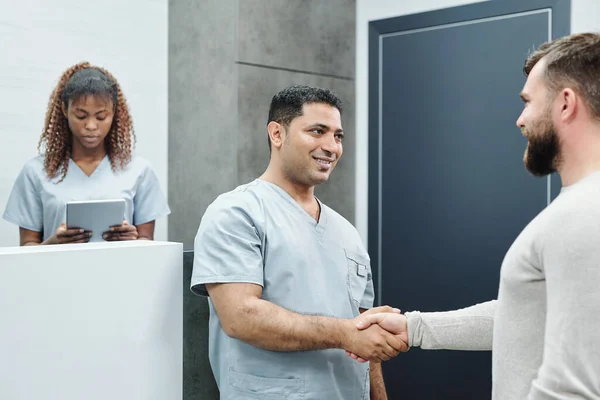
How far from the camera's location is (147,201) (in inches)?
92.6

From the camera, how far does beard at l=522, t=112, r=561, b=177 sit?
1137 mm

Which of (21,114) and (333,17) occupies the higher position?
(333,17)

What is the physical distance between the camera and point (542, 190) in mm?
2535

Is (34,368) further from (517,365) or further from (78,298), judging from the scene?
(517,365)

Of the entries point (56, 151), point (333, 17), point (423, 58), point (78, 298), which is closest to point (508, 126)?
point (423, 58)

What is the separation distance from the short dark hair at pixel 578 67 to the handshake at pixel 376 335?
65cm

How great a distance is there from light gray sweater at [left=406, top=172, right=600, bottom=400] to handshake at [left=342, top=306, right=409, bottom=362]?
1.33ft

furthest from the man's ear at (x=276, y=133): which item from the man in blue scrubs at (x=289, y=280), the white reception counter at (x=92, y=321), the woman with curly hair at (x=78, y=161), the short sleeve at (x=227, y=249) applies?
the woman with curly hair at (x=78, y=161)

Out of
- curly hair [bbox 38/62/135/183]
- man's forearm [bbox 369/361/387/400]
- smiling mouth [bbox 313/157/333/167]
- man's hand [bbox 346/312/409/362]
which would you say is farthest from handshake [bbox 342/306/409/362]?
curly hair [bbox 38/62/135/183]

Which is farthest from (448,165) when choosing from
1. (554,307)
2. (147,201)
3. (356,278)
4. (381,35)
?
(554,307)

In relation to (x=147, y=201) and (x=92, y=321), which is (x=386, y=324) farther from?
(x=147, y=201)

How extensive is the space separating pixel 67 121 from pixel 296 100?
3.16ft

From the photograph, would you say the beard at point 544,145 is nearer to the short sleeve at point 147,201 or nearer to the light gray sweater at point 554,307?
the light gray sweater at point 554,307

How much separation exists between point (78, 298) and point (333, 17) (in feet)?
6.79
